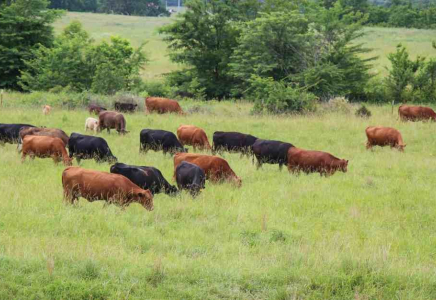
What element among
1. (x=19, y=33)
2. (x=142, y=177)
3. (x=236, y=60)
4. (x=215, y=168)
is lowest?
(x=215, y=168)

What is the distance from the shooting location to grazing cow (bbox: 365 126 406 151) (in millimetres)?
20406

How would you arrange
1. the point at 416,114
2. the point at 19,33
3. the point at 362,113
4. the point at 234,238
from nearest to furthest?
the point at 234,238 < the point at 416,114 < the point at 362,113 < the point at 19,33

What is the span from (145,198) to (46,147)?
17.0 feet

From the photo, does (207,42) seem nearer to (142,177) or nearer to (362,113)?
(362,113)

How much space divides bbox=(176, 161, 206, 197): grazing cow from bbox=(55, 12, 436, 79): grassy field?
120 ft

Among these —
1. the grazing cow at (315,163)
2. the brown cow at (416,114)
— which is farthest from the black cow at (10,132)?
the brown cow at (416,114)

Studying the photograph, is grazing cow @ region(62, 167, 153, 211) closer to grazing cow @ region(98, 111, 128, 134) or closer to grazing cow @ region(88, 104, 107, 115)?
grazing cow @ region(98, 111, 128, 134)

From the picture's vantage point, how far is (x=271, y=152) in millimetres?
16734

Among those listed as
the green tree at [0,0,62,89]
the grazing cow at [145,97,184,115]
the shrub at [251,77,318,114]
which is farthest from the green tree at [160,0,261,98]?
the grazing cow at [145,97,184,115]

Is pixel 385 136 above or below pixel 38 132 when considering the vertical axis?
below

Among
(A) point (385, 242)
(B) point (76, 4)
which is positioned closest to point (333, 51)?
(A) point (385, 242)

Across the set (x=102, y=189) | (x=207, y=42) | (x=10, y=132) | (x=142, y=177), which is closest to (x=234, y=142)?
(x=142, y=177)

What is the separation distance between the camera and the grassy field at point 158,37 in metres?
57.1

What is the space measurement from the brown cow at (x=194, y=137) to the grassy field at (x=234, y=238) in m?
1.98
